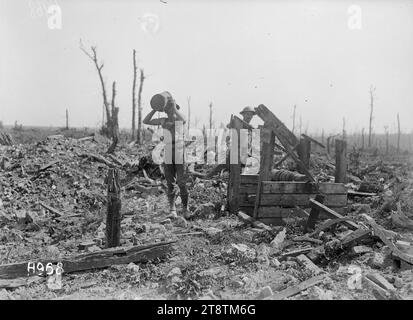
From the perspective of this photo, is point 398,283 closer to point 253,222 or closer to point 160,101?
point 253,222

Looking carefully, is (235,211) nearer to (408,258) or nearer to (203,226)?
(203,226)

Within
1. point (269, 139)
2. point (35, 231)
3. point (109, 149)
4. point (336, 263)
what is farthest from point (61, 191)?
point (336, 263)

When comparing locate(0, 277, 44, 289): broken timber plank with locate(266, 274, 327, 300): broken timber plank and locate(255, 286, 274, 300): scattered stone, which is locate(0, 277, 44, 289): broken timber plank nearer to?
locate(255, 286, 274, 300): scattered stone

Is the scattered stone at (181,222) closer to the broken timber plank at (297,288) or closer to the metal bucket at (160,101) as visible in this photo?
the metal bucket at (160,101)

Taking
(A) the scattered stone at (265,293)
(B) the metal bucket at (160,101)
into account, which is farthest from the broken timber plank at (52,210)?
(A) the scattered stone at (265,293)

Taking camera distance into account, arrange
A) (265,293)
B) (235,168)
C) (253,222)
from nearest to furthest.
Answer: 1. (265,293)
2. (253,222)
3. (235,168)

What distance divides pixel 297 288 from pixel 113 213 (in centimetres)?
248

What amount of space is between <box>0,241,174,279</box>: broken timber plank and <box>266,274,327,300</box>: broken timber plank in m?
1.63

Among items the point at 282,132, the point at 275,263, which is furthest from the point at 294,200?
the point at 275,263

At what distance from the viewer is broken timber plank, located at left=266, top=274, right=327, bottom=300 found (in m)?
3.74

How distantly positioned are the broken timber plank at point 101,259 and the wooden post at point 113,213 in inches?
15.7

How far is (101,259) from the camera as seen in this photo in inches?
180

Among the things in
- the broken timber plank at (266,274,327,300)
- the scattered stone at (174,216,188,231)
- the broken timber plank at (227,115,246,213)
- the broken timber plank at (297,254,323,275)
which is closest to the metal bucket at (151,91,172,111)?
the broken timber plank at (227,115,246,213)
